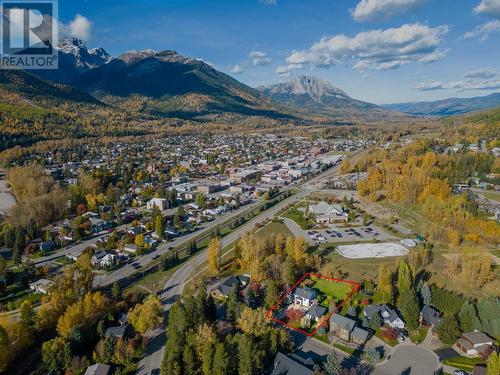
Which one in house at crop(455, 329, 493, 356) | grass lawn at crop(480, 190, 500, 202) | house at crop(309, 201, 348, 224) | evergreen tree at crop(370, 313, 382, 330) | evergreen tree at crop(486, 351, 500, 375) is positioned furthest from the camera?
grass lawn at crop(480, 190, 500, 202)

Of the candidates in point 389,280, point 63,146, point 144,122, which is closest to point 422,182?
point 389,280

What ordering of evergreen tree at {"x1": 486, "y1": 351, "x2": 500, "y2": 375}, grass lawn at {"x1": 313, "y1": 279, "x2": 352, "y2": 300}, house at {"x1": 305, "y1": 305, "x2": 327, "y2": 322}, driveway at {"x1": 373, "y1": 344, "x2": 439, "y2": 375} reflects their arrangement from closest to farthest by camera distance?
1. evergreen tree at {"x1": 486, "y1": 351, "x2": 500, "y2": 375}
2. driveway at {"x1": 373, "y1": 344, "x2": 439, "y2": 375}
3. house at {"x1": 305, "y1": 305, "x2": 327, "y2": 322}
4. grass lawn at {"x1": 313, "y1": 279, "x2": 352, "y2": 300}

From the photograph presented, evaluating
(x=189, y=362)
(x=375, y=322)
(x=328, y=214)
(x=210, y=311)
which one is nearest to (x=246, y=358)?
(x=189, y=362)

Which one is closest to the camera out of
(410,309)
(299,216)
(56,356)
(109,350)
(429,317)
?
(56,356)

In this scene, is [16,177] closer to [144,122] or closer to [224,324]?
[224,324]

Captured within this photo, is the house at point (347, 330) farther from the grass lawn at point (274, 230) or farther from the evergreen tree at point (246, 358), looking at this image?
the grass lawn at point (274, 230)

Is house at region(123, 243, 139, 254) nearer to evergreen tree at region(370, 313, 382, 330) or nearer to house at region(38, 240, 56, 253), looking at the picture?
house at region(38, 240, 56, 253)

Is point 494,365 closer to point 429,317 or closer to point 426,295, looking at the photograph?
point 429,317

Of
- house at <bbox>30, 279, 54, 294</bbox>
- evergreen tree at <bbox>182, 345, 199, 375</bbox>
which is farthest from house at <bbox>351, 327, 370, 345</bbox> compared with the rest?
house at <bbox>30, 279, 54, 294</bbox>
